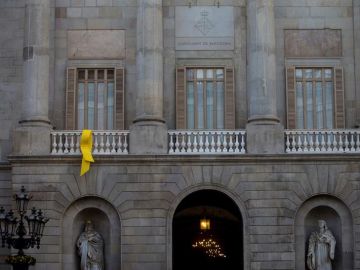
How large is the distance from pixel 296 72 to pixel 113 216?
30.1 ft

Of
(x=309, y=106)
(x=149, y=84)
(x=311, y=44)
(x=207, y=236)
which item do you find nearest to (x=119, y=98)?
(x=149, y=84)

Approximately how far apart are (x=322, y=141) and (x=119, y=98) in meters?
7.94

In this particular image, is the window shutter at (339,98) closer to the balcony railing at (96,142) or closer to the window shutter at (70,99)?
the balcony railing at (96,142)

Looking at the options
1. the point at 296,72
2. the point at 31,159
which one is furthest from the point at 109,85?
the point at 296,72

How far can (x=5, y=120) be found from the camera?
1345 inches

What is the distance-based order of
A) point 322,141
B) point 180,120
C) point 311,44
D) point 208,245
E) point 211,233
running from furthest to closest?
1. point 211,233
2. point 208,245
3. point 311,44
4. point 180,120
5. point 322,141

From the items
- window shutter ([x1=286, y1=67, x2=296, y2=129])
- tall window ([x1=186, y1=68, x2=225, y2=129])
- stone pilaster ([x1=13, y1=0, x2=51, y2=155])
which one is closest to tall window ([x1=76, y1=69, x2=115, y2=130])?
stone pilaster ([x1=13, y1=0, x2=51, y2=155])

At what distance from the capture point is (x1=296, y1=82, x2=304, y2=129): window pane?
34469 millimetres

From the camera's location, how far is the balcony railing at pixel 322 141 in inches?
1282

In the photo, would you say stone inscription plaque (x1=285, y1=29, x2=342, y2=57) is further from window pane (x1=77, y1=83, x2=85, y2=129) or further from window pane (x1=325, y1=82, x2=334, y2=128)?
window pane (x1=77, y1=83, x2=85, y2=129)

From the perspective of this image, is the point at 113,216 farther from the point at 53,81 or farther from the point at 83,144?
the point at 53,81

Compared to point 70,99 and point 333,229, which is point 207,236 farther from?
point 70,99

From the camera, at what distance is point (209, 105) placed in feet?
113

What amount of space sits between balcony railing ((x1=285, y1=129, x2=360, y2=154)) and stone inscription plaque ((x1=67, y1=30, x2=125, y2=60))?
745 centimetres
